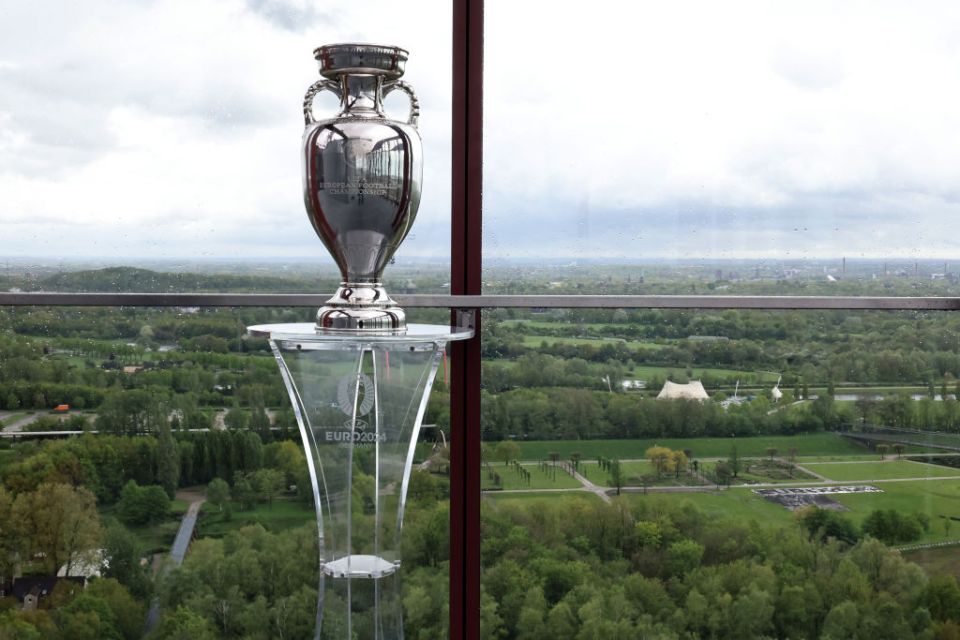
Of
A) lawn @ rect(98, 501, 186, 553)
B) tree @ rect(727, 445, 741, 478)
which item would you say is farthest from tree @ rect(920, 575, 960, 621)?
lawn @ rect(98, 501, 186, 553)

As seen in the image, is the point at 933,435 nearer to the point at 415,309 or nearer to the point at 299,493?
the point at 415,309

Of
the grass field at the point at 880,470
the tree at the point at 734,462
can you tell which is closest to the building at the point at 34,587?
the tree at the point at 734,462

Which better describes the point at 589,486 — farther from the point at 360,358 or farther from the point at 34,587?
the point at 34,587

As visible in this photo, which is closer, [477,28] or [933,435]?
[477,28]

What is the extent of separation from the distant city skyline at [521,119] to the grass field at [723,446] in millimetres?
423

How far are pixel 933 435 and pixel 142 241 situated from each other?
→ 6.10 feet

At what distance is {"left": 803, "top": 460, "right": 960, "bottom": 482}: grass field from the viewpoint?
2.52 metres

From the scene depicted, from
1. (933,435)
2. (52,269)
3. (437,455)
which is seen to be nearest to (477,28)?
(437,455)

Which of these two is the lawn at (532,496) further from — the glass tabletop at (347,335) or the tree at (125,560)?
the tree at (125,560)

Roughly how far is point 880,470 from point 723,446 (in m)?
0.36

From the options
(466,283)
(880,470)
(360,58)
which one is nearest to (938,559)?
(880,470)

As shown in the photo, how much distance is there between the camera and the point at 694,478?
2.52 m

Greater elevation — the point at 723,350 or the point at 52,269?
the point at 52,269

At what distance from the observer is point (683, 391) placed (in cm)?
251
